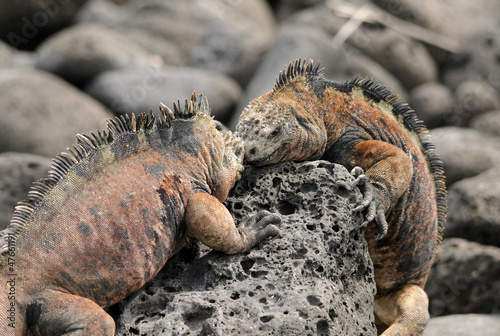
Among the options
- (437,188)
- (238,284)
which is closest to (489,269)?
(437,188)

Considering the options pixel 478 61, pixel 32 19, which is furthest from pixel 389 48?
pixel 32 19

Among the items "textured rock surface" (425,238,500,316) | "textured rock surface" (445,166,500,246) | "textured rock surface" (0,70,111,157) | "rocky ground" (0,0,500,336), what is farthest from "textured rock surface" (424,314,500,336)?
"textured rock surface" (0,70,111,157)

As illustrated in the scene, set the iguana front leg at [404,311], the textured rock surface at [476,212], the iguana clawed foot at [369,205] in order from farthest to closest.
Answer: the textured rock surface at [476,212] → the iguana front leg at [404,311] → the iguana clawed foot at [369,205]

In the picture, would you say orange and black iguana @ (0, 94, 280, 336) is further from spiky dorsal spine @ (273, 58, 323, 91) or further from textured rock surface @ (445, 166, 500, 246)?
textured rock surface @ (445, 166, 500, 246)

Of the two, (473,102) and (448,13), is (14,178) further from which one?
(448,13)

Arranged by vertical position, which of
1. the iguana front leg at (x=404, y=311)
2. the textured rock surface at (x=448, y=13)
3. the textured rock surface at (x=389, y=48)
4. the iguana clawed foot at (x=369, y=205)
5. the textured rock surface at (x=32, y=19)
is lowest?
the textured rock surface at (x=32, y=19)

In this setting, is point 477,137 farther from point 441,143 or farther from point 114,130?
point 114,130

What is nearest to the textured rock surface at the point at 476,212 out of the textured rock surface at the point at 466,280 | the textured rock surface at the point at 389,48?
the textured rock surface at the point at 466,280

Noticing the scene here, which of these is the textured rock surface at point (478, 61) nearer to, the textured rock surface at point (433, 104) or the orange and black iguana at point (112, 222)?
the textured rock surface at point (433, 104)
